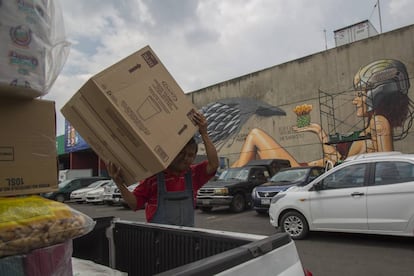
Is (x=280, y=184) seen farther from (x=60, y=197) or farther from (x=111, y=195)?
(x=60, y=197)

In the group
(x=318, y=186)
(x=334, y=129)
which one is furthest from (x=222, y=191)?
(x=334, y=129)

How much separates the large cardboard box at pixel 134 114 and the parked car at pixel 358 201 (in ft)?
18.0

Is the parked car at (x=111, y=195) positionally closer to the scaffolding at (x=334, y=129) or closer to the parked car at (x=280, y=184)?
the parked car at (x=280, y=184)

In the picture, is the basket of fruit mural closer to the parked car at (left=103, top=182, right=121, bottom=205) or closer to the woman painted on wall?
the woman painted on wall

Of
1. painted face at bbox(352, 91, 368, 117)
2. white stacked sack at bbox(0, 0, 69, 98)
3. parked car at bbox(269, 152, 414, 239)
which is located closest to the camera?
white stacked sack at bbox(0, 0, 69, 98)

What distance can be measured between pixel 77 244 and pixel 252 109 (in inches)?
857

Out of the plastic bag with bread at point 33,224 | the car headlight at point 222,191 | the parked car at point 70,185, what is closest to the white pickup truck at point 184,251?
the plastic bag with bread at point 33,224

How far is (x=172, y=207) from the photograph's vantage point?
9.95 ft

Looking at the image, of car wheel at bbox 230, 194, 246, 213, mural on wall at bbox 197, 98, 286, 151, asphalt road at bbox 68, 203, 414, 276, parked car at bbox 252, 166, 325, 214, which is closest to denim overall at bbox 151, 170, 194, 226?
asphalt road at bbox 68, 203, 414, 276

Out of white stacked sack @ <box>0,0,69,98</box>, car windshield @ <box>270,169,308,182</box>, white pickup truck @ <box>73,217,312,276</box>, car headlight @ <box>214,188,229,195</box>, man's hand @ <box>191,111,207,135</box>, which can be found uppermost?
white stacked sack @ <box>0,0,69,98</box>

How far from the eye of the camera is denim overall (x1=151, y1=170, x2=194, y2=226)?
3.01m

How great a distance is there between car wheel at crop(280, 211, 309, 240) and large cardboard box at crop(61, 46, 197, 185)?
6.07m

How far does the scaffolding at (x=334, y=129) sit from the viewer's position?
60.0ft

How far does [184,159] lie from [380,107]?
17575 millimetres
